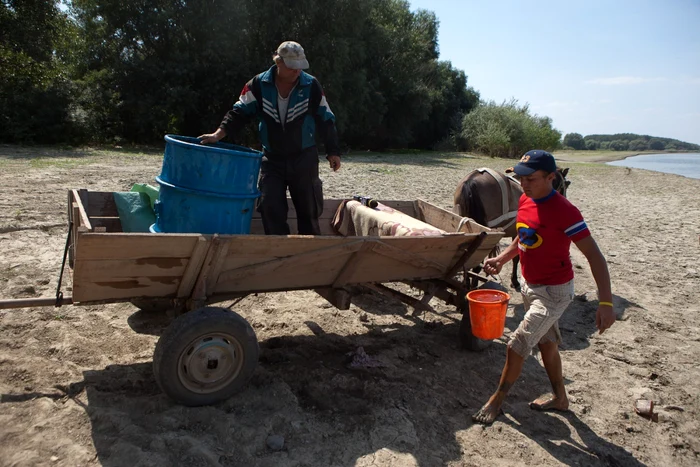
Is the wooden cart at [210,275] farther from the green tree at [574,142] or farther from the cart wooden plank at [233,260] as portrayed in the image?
the green tree at [574,142]

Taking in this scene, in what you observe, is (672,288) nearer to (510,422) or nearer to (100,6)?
(510,422)

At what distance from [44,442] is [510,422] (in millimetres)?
2741

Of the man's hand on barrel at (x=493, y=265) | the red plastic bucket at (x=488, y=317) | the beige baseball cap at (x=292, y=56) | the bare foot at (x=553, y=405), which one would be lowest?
the bare foot at (x=553, y=405)

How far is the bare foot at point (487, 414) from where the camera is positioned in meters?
3.52

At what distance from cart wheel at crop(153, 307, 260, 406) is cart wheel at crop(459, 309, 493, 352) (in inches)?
75.4

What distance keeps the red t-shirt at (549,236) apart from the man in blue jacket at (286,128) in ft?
5.62

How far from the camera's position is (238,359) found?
3.36 m

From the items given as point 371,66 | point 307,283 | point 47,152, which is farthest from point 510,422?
point 371,66

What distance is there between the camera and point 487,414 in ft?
11.6

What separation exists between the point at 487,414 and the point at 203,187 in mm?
2367

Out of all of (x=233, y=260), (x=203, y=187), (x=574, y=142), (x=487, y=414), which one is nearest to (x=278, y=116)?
(x=203, y=187)

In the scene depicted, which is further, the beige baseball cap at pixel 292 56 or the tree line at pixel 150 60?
the tree line at pixel 150 60

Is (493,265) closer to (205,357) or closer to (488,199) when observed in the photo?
(488,199)

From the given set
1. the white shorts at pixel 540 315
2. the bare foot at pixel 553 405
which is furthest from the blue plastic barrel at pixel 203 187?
the bare foot at pixel 553 405
